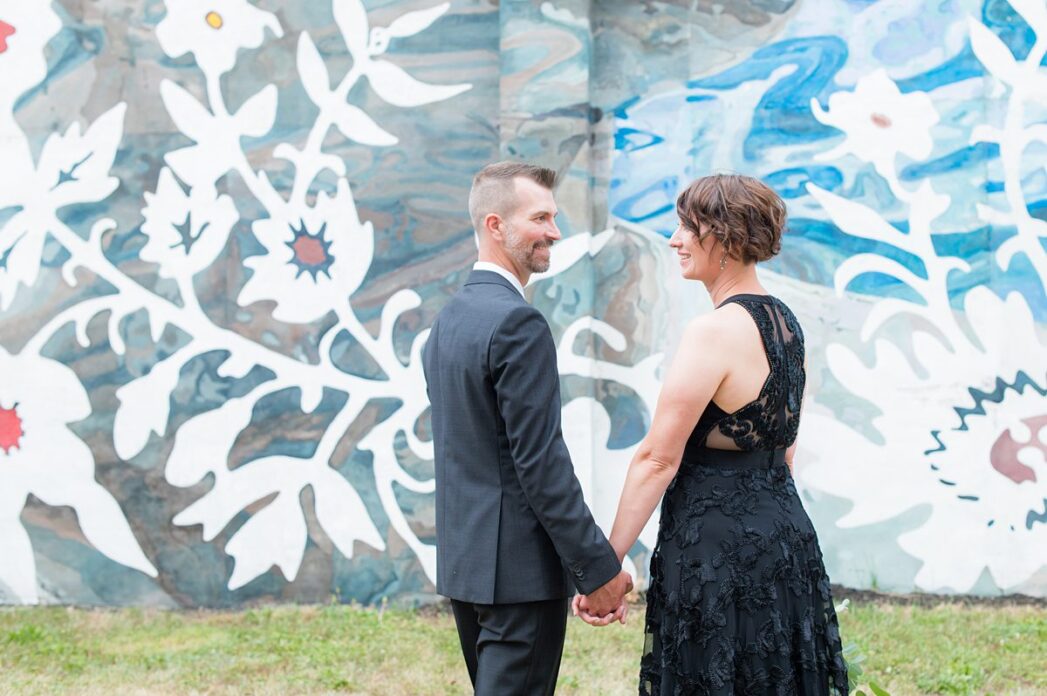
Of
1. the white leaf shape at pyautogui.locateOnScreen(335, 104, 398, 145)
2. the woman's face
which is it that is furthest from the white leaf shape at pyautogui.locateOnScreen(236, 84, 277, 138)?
the woman's face

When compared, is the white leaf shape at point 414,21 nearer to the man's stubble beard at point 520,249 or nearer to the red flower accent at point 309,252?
the red flower accent at point 309,252

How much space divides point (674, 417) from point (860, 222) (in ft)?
9.95

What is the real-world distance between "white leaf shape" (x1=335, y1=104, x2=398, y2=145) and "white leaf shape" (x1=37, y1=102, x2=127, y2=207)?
3.67 feet

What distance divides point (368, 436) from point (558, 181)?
63.3 inches

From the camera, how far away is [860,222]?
5.21 meters

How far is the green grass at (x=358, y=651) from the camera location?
428cm

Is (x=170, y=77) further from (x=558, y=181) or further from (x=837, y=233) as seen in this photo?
(x=837, y=233)

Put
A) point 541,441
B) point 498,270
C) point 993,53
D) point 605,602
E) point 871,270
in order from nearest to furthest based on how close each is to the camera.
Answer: point 541,441 → point 605,602 → point 498,270 → point 993,53 → point 871,270

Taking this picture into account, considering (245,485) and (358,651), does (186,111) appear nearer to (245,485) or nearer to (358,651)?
(245,485)

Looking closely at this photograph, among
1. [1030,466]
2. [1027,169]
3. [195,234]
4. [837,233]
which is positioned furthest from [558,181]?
[1030,466]

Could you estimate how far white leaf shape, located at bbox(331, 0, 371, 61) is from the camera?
534 centimetres

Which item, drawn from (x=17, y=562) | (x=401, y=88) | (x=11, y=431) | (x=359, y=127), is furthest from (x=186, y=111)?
(x=17, y=562)

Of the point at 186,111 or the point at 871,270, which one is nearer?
the point at 871,270

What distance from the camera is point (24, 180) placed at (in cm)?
539
